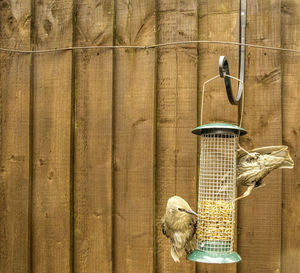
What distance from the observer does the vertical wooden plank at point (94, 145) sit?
2484 millimetres

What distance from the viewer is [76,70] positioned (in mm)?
2566

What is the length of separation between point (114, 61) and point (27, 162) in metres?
0.82

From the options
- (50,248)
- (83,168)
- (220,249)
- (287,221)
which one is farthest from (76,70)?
(287,221)

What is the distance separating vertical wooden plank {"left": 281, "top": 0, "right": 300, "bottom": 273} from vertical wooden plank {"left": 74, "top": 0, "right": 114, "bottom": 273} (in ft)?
3.28

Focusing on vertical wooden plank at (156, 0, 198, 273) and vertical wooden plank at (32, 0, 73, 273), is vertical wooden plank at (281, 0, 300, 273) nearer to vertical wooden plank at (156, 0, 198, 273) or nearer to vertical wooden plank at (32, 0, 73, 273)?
vertical wooden plank at (156, 0, 198, 273)

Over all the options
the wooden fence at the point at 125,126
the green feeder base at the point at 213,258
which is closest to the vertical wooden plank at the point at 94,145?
the wooden fence at the point at 125,126

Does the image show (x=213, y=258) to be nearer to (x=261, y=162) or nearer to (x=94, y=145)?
(x=261, y=162)

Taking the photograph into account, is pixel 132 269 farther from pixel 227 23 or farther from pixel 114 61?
pixel 227 23

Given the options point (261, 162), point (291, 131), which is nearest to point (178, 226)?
point (261, 162)

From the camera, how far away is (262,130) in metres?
2.33

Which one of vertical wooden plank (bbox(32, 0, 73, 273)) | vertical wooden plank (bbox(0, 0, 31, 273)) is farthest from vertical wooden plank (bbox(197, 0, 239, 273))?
vertical wooden plank (bbox(0, 0, 31, 273))

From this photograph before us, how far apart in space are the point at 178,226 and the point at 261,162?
54cm

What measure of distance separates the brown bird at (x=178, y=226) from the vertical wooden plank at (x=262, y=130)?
336 mm

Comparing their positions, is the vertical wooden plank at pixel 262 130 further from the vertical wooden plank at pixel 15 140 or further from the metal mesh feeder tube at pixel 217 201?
the vertical wooden plank at pixel 15 140
